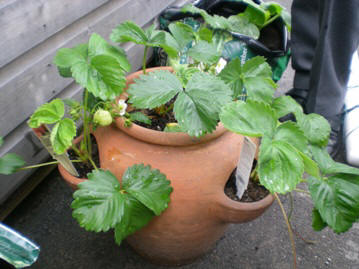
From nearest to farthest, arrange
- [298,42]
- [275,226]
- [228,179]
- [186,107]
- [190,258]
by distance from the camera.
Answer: [186,107], [228,179], [190,258], [275,226], [298,42]

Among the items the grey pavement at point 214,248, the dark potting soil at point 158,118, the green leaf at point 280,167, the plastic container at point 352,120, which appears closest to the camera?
the green leaf at point 280,167

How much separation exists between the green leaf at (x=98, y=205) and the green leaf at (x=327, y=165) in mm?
477

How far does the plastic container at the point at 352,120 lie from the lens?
4.57ft

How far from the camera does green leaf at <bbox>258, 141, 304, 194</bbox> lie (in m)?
0.61

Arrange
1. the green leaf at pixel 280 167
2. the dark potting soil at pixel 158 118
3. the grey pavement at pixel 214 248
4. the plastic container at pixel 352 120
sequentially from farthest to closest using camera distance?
1. the plastic container at pixel 352 120
2. the grey pavement at pixel 214 248
3. the dark potting soil at pixel 158 118
4. the green leaf at pixel 280 167

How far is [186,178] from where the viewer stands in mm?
753

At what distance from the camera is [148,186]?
0.72 meters

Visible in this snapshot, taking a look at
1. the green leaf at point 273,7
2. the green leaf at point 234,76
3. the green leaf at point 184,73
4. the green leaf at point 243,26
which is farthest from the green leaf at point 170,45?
the green leaf at point 273,7

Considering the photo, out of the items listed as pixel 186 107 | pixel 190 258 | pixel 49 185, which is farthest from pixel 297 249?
pixel 49 185

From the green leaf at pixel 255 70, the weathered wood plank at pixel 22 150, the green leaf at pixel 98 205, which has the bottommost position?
the weathered wood plank at pixel 22 150

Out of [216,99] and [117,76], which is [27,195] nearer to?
[117,76]

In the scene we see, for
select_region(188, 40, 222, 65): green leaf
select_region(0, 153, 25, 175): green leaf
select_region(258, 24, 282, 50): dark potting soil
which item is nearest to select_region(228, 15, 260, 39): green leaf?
select_region(258, 24, 282, 50): dark potting soil

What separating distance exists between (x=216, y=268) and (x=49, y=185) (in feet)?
2.40

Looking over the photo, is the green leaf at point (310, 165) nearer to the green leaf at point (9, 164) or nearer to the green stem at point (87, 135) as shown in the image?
the green stem at point (87, 135)
